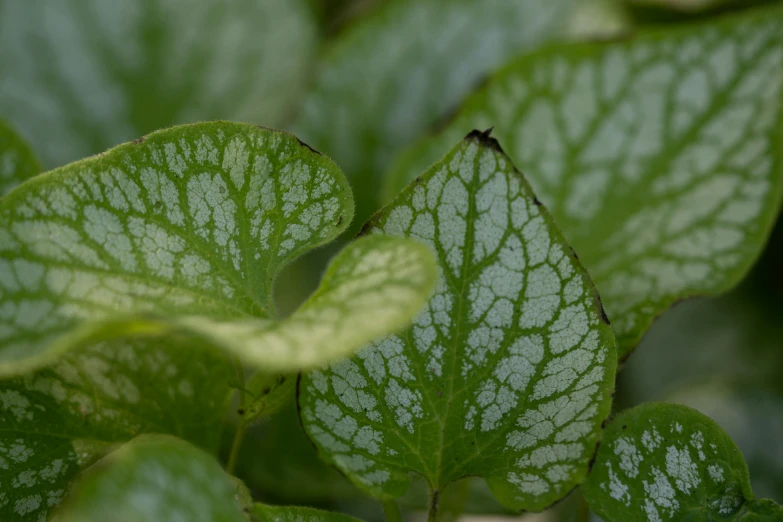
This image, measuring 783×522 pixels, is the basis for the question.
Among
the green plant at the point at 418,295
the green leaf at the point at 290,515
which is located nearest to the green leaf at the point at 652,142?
the green plant at the point at 418,295

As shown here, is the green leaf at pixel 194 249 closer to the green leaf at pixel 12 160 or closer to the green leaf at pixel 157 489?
the green leaf at pixel 157 489

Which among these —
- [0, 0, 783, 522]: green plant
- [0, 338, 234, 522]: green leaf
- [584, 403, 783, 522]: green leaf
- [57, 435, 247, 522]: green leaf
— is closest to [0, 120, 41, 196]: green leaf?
[0, 0, 783, 522]: green plant

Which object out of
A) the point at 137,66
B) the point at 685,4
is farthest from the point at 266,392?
the point at 685,4

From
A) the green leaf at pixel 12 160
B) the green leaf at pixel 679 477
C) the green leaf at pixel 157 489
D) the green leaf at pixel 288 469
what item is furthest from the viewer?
the green leaf at pixel 288 469

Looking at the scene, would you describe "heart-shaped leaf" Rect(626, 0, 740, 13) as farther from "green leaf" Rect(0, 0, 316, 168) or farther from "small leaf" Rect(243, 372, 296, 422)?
"small leaf" Rect(243, 372, 296, 422)

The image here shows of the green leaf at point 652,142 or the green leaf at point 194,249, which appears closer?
the green leaf at point 194,249

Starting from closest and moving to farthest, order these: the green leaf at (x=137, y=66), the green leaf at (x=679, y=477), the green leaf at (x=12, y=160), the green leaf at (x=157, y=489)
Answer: the green leaf at (x=157, y=489), the green leaf at (x=679, y=477), the green leaf at (x=12, y=160), the green leaf at (x=137, y=66)
